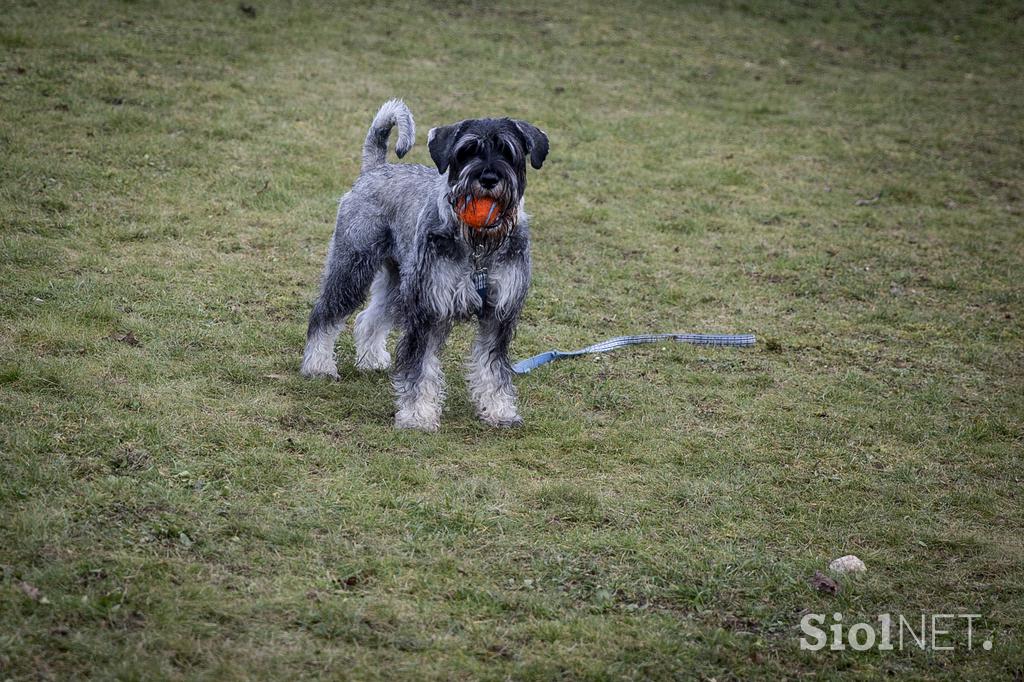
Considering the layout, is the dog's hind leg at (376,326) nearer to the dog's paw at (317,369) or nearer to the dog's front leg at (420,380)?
the dog's paw at (317,369)

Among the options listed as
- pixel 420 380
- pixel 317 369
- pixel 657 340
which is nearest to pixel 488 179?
pixel 420 380

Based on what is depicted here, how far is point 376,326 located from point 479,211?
6.25 feet

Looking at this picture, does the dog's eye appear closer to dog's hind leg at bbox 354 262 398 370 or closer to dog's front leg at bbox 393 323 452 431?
dog's front leg at bbox 393 323 452 431

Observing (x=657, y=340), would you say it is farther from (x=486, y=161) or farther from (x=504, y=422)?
(x=486, y=161)

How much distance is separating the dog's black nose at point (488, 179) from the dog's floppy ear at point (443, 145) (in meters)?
0.28

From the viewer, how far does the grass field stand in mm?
5082

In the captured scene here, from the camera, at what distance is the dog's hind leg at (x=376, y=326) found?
8.16m

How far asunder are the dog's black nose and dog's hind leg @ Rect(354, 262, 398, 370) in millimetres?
1765

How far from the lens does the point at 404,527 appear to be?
19.3ft

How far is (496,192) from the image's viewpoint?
21.6 ft

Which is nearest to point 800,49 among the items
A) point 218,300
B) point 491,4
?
point 491,4

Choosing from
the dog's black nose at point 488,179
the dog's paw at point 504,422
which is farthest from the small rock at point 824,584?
the dog's black nose at point 488,179

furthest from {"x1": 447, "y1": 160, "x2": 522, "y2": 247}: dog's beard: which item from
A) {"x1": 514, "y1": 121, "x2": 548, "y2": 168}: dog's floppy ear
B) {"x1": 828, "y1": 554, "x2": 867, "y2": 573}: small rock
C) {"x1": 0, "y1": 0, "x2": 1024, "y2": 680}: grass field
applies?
{"x1": 828, "y1": 554, "x2": 867, "y2": 573}: small rock

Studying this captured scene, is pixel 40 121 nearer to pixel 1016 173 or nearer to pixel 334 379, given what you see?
pixel 334 379
